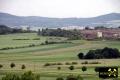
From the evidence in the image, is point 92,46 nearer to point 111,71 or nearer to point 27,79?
point 27,79

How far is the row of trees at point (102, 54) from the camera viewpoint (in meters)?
75.5

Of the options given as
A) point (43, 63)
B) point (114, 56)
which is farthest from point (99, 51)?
point (43, 63)

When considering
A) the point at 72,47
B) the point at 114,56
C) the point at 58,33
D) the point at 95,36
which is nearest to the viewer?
the point at 114,56

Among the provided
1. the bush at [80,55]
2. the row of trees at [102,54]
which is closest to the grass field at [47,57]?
the bush at [80,55]

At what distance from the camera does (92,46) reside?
291 ft

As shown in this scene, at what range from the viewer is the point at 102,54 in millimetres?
76938

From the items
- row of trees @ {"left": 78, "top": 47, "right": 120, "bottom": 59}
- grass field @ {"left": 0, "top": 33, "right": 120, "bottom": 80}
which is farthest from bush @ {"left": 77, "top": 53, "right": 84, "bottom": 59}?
grass field @ {"left": 0, "top": 33, "right": 120, "bottom": 80}

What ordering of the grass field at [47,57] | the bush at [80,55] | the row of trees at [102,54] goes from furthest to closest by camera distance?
1. the row of trees at [102,54]
2. the bush at [80,55]
3. the grass field at [47,57]

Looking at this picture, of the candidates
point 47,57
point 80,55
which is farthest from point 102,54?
point 47,57

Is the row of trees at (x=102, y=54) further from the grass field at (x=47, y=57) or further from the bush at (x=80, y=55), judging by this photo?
the grass field at (x=47, y=57)

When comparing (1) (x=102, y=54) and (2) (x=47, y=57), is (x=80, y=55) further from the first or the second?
(2) (x=47, y=57)

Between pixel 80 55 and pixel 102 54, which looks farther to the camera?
pixel 102 54

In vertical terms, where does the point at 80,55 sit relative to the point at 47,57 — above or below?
above

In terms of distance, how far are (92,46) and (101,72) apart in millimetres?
57743
